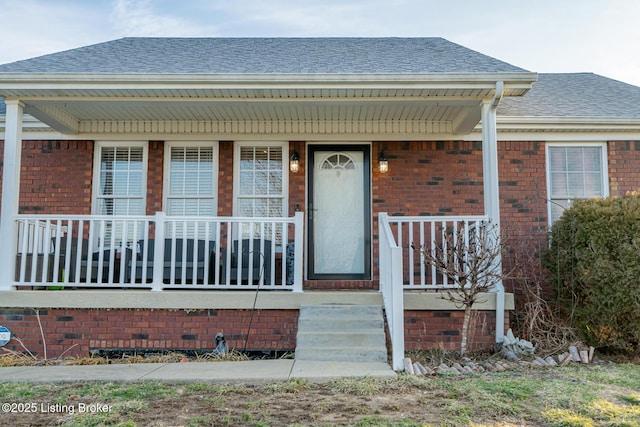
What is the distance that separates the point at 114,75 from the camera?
6184 mm

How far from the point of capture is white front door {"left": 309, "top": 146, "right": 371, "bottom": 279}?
8025mm

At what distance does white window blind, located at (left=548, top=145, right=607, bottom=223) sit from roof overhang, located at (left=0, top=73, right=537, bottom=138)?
166 cm

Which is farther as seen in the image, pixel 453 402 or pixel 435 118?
pixel 435 118

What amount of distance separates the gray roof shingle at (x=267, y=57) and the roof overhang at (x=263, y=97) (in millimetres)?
198

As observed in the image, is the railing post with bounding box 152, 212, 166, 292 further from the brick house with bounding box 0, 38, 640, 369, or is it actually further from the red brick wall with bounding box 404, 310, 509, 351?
the red brick wall with bounding box 404, 310, 509, 351

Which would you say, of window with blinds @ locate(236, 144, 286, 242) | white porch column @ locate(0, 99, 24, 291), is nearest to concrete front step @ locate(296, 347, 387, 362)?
window with blinds @ locate(236, 144, 286, 242)

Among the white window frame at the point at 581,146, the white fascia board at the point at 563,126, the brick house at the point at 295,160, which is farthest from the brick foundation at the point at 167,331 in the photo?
the white fascia board at the point at 563,126

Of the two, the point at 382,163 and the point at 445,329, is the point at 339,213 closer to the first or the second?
the point at 382,163

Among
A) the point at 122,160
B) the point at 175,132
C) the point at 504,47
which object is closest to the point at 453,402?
the point at 175,132

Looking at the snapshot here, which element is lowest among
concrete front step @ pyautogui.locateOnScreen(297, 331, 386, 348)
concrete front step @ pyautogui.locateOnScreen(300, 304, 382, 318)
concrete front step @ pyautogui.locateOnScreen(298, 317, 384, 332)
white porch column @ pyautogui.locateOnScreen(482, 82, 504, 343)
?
concrete front step @ pyautogui.locateOnScreen(297, 331, 386, 348)

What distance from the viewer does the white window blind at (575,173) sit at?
8.16 m

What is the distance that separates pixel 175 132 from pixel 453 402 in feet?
19.0

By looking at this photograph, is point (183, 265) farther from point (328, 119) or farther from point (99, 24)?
point (99, 24)

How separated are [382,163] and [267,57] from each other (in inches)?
90.1
